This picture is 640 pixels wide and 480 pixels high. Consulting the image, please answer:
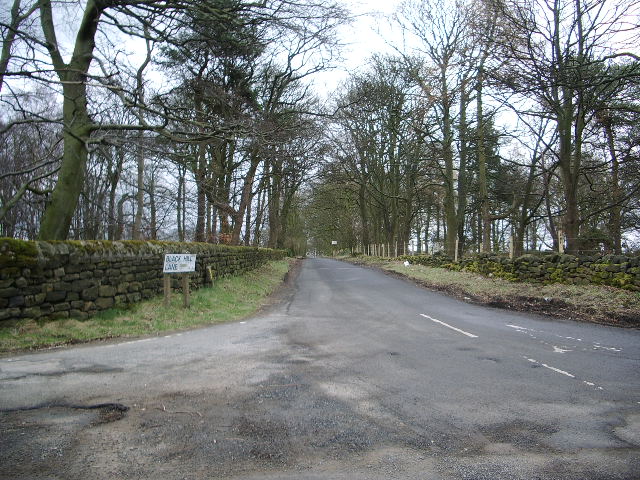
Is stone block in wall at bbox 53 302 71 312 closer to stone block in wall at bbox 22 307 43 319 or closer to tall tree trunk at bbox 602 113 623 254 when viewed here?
stone block in wall at bbox 22 307 43 319

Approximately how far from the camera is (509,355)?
6.07 metres

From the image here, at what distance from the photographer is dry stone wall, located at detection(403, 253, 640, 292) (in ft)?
37.4

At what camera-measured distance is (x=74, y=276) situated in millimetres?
8352

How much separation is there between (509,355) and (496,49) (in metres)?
9.08

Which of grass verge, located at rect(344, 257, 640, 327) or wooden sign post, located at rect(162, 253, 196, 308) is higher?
wooden sign post, located at rect(162, 253, 196, 308)

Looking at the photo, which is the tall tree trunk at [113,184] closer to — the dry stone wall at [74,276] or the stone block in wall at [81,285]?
the dry stone wall at [74,276]

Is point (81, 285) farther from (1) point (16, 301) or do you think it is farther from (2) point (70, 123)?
(2) point (70, 123)

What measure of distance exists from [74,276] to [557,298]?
11.9 m

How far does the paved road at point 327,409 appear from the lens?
294cm

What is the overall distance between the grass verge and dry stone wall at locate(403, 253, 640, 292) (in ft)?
1.15

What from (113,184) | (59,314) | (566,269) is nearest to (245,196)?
(113,184)

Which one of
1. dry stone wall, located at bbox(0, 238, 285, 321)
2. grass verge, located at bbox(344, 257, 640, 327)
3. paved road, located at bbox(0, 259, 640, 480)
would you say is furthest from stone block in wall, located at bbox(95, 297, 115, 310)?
grass verge, located at bbox(344, 257, 640, 327)

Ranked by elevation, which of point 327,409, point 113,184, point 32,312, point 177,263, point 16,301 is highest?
point 113,184

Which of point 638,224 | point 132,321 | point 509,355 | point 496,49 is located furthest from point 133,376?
point 638,224
